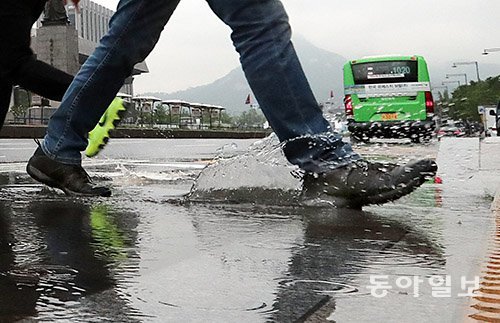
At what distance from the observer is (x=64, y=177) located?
266 cm

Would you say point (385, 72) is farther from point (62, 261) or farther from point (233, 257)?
point (62, 261)

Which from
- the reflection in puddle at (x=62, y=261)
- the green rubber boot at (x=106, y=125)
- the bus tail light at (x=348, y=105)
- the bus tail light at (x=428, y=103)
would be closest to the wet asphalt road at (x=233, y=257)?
the reflection in puddle at (x=62, y=261)

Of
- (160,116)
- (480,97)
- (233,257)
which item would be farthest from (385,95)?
(480,97)

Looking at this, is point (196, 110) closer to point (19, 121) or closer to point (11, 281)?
point (19, 121)

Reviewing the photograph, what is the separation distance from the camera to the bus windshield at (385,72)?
67.5ft

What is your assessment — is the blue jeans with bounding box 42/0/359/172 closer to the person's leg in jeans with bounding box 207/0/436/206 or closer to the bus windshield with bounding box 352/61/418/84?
the person's leg in jeans with bounding box 207/0/436/206

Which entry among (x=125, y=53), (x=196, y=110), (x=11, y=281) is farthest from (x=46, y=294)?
(x=196, y=110)

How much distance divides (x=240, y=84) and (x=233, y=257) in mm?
143077

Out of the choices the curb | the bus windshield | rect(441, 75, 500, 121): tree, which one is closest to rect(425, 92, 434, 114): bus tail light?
the bus windshield

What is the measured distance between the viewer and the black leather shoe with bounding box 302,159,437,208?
2.18 metres

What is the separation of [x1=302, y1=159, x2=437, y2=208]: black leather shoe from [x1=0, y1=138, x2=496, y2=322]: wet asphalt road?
0.07 metres

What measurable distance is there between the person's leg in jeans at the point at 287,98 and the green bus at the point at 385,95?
16.5 m

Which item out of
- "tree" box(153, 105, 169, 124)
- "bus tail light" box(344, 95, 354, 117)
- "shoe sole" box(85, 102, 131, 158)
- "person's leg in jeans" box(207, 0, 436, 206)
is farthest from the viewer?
"tree" box(153, 105, 169, 124)

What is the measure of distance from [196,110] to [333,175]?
187ft
